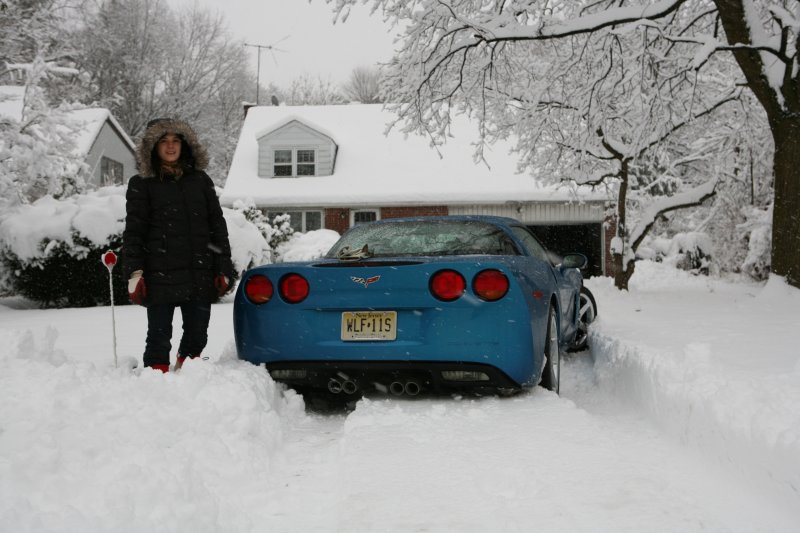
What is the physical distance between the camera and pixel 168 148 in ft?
14.3

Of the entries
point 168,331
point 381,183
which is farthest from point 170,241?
point 381,183

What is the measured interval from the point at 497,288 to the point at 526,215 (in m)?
19.5

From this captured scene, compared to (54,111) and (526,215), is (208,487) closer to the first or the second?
(54,111)

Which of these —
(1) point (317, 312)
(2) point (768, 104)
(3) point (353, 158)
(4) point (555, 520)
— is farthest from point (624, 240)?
(3) point (353, 158)

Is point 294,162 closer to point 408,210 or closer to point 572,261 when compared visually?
point 408,210

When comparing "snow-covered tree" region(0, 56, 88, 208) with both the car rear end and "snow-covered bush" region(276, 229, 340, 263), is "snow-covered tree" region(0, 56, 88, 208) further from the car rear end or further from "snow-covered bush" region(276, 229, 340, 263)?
the car rear end

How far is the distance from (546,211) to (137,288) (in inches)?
783

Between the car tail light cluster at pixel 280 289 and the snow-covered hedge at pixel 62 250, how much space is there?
8252 millimetres

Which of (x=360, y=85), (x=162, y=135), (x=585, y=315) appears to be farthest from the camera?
(x=360, y=85)

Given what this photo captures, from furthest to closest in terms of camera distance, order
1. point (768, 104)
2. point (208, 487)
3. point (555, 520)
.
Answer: point (768, 104) < point (208, 487) < point (555, 520)

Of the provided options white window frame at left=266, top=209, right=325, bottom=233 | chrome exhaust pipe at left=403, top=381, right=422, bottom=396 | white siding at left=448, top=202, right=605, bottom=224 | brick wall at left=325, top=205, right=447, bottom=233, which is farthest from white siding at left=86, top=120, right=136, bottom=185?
chrome exhaust pipe at left=403, top=381, right=422, bottom=396

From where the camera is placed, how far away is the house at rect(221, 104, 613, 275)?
22.7 m

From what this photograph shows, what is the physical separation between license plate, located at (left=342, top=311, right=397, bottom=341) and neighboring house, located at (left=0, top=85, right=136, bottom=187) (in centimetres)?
2435

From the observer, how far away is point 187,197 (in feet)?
14.5
